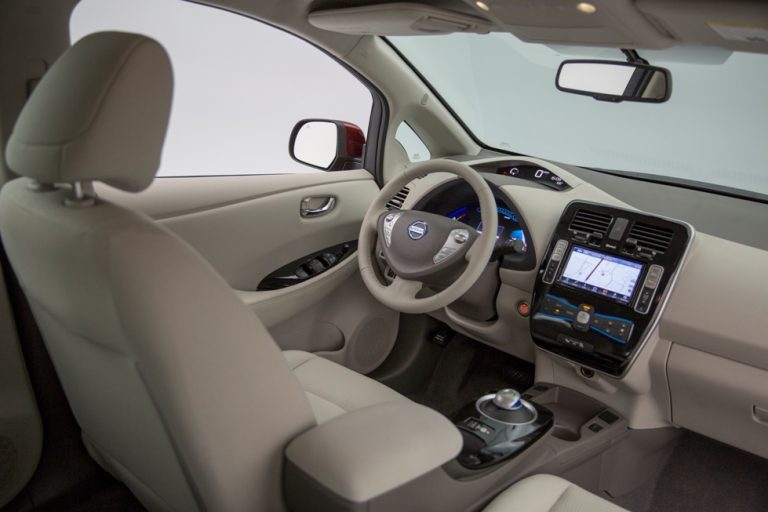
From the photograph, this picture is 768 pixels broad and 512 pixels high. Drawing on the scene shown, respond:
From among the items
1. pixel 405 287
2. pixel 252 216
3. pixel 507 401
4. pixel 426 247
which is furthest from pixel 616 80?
pixel 252 216

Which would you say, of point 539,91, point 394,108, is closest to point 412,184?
point 394,108

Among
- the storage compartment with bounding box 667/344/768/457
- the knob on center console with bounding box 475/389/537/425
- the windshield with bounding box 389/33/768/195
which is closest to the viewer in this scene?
the storage compartment with bounding box 667/344/768/457

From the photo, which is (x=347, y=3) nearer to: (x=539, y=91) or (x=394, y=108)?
(x=394, y=108)

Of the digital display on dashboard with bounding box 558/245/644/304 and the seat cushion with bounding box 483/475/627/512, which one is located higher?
the digital display on dashboard with bounding box 558/245/644/304

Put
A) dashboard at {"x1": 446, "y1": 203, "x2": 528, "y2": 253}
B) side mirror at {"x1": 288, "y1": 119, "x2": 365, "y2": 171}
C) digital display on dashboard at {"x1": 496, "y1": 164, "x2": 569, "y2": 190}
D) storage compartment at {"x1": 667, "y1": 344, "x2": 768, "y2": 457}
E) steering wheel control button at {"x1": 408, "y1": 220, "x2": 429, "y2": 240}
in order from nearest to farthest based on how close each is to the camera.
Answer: storage compartment at {"x1": 667, "y1": 344, "x2": 768, "y2": 457} → steering wheel control button at {"x1": 408, "y1": 220, "x2": 429, "y2": 240} → dashboard at {"x1": 446, "y1": 203, "x2": 528, "y2": 253} → digital display on dashboard at {"x1": 496, "y1": 164, "x2": 569, "y2": 190} → side mirror at {"x1": 288, "y1": 119, "x2": 365, "y2": 171}

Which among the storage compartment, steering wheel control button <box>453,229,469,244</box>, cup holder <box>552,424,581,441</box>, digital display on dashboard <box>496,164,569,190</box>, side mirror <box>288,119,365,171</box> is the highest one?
digital display on dashboard <box>496,164,569,190</box>

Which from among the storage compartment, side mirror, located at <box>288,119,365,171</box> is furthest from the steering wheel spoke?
side mirror, located at <box>288,119,365,171</box>

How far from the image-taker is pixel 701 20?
133 cm

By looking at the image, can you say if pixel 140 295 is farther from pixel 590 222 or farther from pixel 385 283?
pixel 590 222

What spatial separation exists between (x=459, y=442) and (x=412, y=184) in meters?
1.35

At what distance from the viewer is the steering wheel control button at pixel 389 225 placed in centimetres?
213

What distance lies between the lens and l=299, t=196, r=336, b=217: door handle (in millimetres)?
2633

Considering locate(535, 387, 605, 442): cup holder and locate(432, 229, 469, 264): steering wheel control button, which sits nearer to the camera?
locate(432, 229, 469, 264): steering wheel control button

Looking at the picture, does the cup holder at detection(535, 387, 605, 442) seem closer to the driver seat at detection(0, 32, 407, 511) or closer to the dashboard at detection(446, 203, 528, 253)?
the dashboard at detection(446, 203, 528, 253)
